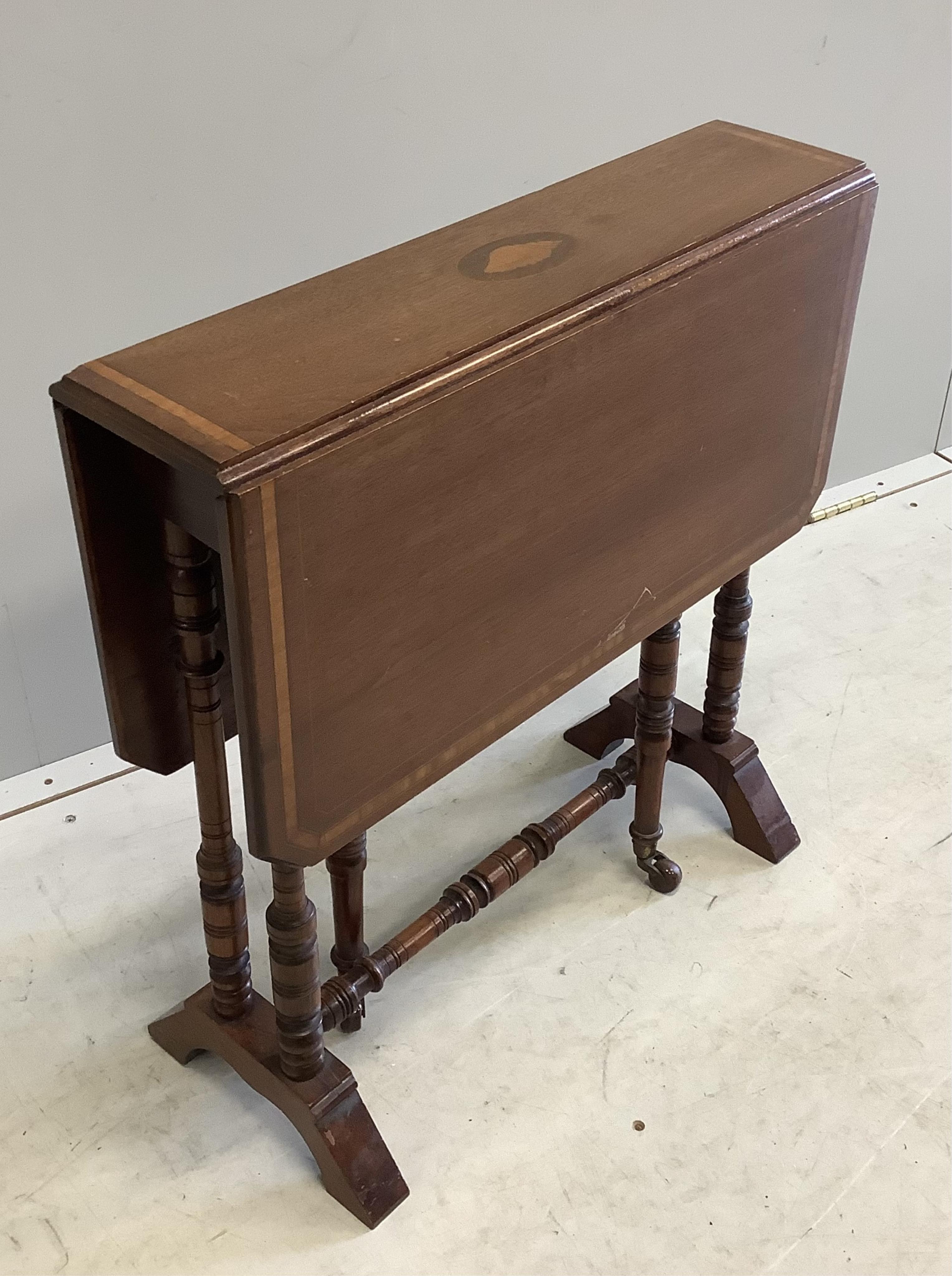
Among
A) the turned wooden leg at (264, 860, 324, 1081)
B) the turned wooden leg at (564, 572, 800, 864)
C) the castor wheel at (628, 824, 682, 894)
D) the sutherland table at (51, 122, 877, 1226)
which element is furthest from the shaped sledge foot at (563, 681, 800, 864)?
the turned wooden leg at (264, 860, 324, 1081)

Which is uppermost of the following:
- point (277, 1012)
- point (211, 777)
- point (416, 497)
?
point (416, 497)

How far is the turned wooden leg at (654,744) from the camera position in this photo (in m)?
1.84

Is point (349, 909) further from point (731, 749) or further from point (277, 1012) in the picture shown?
point (731, 749)

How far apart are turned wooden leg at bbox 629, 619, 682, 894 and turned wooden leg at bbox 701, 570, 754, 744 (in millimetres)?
63

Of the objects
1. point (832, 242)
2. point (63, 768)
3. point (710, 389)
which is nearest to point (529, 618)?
point (710, 389)

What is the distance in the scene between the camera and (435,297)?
1.35 meters

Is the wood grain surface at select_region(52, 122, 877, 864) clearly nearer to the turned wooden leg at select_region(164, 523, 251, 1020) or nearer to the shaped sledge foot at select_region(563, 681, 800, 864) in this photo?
the turned wooden leg at select_region(164, 523, 251, 1020)

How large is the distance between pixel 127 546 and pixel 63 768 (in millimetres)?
1020

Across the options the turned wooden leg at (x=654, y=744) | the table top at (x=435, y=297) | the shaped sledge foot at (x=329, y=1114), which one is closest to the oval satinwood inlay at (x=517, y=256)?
the table top at (x=435, y=297)

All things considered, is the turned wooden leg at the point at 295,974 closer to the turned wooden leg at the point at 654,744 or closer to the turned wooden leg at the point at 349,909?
the turned wooden leg at the point at 349,909

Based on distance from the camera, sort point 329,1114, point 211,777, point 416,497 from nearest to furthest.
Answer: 1. point 416,497
2. point 211,777
3. point 329,1114

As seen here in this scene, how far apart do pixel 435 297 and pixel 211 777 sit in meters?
0.55

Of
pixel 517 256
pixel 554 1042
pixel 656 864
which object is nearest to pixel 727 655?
pixel 656 864

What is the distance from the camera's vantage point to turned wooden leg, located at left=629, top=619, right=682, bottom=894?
1839 mm
